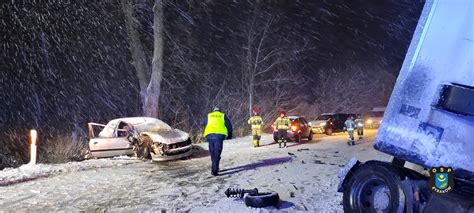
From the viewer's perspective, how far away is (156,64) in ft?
73.8

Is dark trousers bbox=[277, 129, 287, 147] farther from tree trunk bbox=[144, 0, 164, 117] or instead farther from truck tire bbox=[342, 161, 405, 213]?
truck tire bbox=[342, 161, 405, 213]

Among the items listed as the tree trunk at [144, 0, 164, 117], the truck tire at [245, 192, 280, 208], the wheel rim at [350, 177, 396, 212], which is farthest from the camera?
the tree trunk at [144, 0, 164, 117]

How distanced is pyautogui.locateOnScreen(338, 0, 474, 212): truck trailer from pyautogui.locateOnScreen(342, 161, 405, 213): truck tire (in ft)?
0.03

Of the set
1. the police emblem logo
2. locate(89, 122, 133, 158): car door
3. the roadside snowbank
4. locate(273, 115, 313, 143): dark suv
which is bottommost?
the roadside snowbank

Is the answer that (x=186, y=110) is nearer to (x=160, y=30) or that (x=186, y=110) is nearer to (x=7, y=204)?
(x=160, y=30)

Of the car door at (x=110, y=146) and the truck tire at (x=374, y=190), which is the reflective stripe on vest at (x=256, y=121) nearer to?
the car door at (x=110, y=146)

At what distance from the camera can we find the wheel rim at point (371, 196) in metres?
4.62

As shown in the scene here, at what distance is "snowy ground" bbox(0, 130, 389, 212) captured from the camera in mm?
7525

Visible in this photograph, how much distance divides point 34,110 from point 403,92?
2487cm

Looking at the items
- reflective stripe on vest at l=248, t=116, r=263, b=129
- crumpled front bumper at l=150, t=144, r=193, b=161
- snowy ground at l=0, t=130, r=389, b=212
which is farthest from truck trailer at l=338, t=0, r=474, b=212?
reflective stripe on vest at l=248, t=116, r=263, b=129

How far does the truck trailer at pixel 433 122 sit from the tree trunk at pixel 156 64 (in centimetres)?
1865

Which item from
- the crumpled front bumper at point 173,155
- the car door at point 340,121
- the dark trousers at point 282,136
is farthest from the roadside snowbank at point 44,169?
the car door at point 340,121

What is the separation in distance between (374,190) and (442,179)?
1002mm

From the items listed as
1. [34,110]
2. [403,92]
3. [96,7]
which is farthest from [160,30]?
[403,92]
